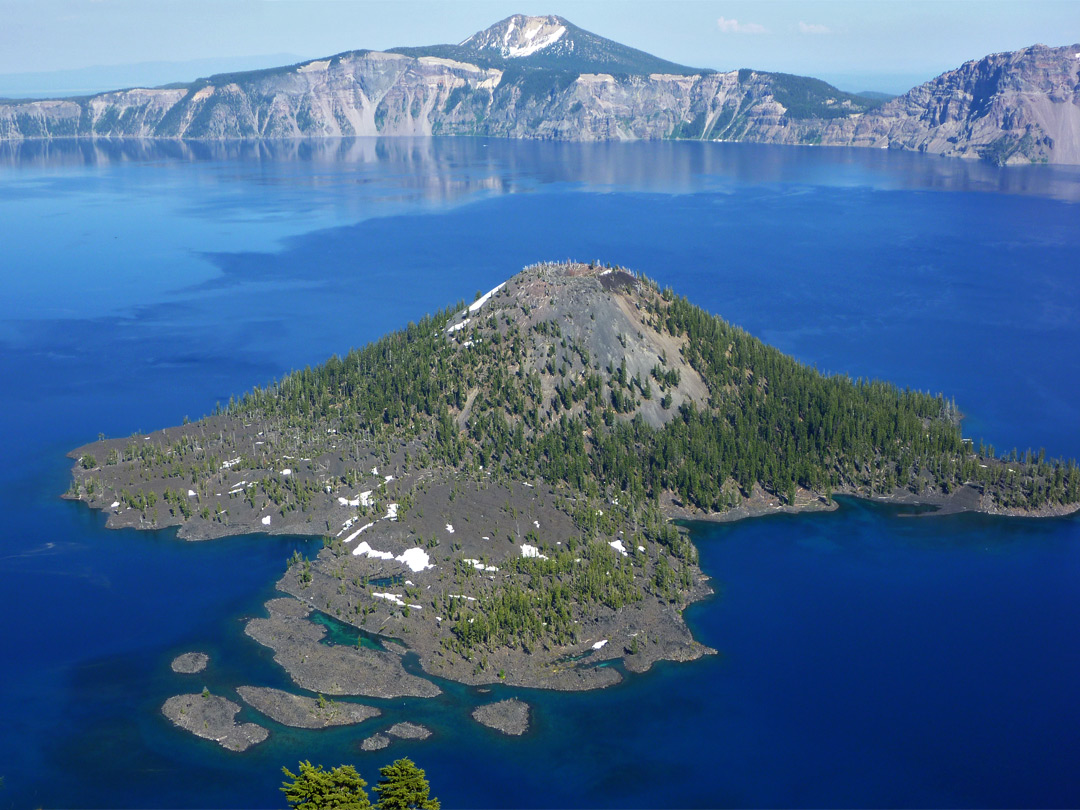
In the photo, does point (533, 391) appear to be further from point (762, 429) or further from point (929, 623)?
point (929, 623)

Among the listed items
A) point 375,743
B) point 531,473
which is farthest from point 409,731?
point 531,473

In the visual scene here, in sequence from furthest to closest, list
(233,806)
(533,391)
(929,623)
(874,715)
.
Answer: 1. (533,391)
2. (929,623)
3. (874,715)
4. (233,806)

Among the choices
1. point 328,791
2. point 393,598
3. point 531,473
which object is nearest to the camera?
point 328,791

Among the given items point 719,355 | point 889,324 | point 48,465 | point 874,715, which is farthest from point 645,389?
point 889,324

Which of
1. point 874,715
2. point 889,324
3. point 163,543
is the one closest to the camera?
point 874,715

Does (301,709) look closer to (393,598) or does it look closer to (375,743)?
(375,743)

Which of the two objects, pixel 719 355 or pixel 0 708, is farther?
pixel 719 355

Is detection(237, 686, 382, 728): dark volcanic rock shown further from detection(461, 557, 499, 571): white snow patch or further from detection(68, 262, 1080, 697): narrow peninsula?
detection(461, 557, 499, 571): white snow patch
